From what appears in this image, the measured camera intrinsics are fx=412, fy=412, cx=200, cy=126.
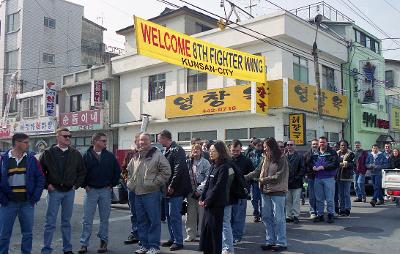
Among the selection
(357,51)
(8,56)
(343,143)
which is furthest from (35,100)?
(343,143)

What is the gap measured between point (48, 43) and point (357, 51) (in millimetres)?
25445

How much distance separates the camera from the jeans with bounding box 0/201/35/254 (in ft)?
19.6

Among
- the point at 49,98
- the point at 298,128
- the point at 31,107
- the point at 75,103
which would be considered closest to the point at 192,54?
the point at 298,128

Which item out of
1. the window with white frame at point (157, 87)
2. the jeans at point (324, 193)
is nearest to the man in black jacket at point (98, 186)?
the jeans at point (324, 193)

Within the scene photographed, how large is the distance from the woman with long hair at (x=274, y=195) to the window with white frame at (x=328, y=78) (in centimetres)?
1653

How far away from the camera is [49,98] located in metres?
28.3

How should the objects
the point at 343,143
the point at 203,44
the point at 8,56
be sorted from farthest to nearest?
the point at 8,56
the point at 203,44
the point at 343,143

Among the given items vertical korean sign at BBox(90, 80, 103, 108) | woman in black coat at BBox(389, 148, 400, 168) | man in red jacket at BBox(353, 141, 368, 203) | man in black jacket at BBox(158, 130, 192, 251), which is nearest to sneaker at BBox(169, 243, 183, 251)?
man in black jacket at BBox(158, 130, 192, 251)

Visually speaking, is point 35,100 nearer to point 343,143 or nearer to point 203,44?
point 203,44

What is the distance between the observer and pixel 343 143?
11.2 m

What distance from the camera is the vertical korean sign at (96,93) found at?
85.1 ft

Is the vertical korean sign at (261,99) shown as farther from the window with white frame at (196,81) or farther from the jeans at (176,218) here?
the jeans at (176,218)

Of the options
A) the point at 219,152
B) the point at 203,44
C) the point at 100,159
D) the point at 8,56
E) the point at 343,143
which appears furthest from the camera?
the point at 8,56

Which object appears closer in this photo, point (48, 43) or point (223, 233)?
point (223, 233)
